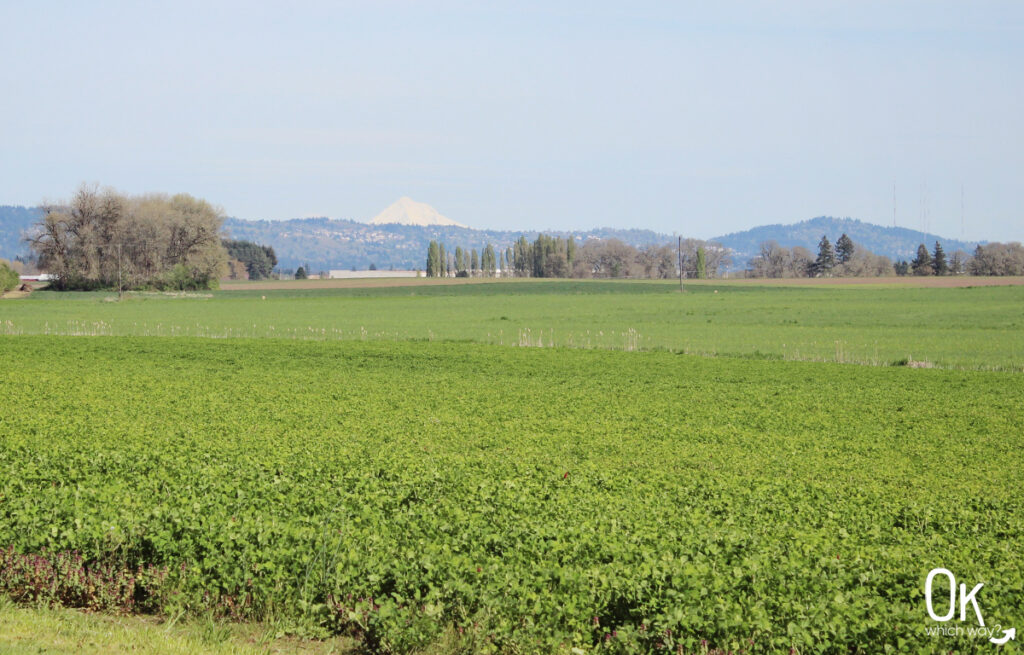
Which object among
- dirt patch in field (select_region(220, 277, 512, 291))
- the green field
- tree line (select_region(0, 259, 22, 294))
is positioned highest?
tree line (select_region(0, 259, 22, 294))

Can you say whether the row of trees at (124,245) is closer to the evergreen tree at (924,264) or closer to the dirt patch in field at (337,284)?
the dirt patch in field at (337,284)

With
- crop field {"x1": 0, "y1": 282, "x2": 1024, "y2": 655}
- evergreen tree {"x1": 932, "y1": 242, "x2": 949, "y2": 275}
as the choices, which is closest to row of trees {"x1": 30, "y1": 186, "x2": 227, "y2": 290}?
crop field {"x1": 0, "y1": 282, "x2": 1024, "y2": 655}

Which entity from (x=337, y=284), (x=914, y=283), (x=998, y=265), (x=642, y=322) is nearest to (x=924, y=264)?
(x=998, y=265)

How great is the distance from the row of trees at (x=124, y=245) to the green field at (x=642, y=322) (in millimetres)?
→ 8942

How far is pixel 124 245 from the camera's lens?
419 ft

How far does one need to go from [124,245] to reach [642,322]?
86345 mm

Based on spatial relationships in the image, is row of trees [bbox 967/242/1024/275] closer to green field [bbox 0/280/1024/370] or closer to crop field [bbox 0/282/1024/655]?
green field [bbox 0/280/1024/370]

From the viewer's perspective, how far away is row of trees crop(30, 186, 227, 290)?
124562 mm

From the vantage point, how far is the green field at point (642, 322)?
45812 mm

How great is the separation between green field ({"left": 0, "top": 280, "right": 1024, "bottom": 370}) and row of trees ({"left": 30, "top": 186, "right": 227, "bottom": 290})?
8942mm

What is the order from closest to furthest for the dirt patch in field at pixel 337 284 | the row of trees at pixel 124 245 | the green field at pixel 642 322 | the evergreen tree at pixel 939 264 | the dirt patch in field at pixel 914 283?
the green field at pixel 642 322 → the row of trees at pixel 124 245 → the dirt patch in field at pixel 914 283 → the dirt patch in field at pixel 337 284 → the evergreen tree at pixel 939 264

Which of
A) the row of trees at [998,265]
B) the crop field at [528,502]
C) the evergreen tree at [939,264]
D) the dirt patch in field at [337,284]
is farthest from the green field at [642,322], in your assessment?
the row of trees at [998,265]

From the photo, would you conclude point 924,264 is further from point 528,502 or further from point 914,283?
point 528,502

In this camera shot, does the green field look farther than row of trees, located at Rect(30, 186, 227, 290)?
No
